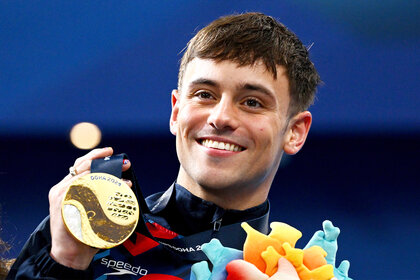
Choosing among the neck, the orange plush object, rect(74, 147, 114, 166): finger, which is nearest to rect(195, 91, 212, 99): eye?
the neck

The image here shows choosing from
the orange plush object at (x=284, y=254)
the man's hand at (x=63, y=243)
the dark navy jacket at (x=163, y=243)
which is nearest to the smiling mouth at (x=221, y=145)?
the dark navy jacket at (x=163, y=243)

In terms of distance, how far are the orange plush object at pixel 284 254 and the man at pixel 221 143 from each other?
39cm

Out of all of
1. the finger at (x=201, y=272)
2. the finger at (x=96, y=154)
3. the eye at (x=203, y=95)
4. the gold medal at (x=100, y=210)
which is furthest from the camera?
the eye at (x=203, y=95)

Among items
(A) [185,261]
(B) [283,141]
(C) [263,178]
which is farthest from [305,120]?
→ (A) [185,261]

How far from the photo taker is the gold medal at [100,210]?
2070 millimetres

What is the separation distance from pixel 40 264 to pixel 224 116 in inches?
36.4

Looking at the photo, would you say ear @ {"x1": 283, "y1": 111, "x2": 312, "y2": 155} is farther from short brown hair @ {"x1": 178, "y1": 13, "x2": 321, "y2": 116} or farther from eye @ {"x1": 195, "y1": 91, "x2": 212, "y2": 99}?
eye @ {"x1": 195, "y1": 91, "x2": 212, "y2": 99}

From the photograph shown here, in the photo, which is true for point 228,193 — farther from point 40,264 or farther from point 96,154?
point 40,264

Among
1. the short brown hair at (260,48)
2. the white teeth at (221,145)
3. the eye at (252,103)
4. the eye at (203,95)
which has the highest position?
the short brown hair at (260,48)

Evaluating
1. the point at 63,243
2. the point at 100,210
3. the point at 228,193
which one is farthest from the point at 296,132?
the point at 63,243

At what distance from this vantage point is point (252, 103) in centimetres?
256

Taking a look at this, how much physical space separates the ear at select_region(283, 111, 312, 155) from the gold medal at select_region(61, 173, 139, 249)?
88 centimetres

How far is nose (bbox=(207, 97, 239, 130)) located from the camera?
8.05ft

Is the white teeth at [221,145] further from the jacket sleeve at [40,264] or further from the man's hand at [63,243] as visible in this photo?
the jacket sleeve at [40,264]
